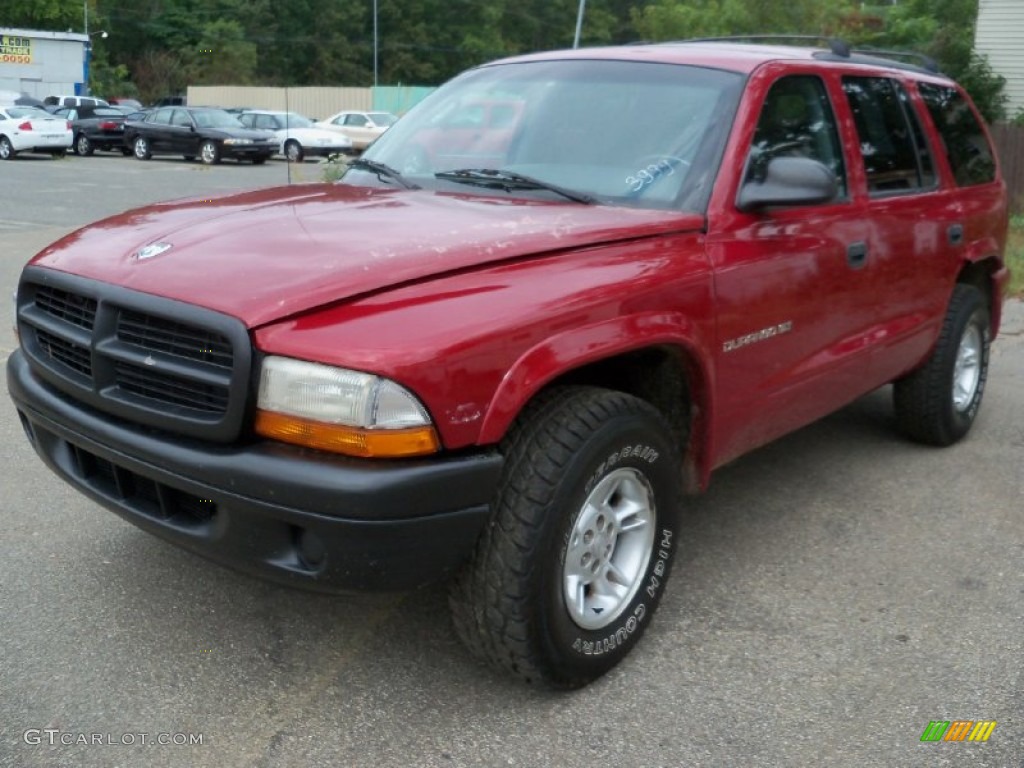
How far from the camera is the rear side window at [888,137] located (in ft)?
14.6

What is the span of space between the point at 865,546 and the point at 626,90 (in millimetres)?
1946

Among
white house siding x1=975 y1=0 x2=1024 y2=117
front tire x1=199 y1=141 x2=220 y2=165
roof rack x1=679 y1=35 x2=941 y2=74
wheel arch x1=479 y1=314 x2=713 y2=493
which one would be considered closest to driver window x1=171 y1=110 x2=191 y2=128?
front tire x1=199 y1=141 x2=220 y2=165

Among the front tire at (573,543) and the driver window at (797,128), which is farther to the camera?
the driver window at (797,128)

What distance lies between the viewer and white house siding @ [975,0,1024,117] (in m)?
20.2

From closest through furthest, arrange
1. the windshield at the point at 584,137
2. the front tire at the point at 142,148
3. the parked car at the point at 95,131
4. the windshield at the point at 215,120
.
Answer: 1. the windshield at the point at 584,137
2. the windshield at the point at 215,120
3. the front tire at the point at 142,148
4. the parked car at the point at 95,131

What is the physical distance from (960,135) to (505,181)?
2.73m

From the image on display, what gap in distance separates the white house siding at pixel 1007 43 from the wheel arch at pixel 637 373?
19537mm

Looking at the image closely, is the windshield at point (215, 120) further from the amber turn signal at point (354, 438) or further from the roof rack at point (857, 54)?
the amber turn signal at point (354, 438)

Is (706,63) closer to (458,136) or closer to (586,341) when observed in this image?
(458,136)

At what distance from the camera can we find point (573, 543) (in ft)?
9.98

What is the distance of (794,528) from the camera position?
4.43m

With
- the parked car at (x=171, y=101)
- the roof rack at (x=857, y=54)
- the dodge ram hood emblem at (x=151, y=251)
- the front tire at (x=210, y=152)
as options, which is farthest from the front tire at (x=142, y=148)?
the dodge ram hood emblem at (x=151, y=251)

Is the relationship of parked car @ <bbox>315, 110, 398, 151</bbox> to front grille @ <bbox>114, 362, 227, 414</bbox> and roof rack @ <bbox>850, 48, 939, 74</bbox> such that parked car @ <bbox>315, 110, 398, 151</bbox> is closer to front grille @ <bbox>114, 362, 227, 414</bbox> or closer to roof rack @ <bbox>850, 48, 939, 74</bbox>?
roof rack @ <bbox>850, 48, 939, 74</bbox>

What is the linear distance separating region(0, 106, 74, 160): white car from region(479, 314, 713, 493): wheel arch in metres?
28.7
